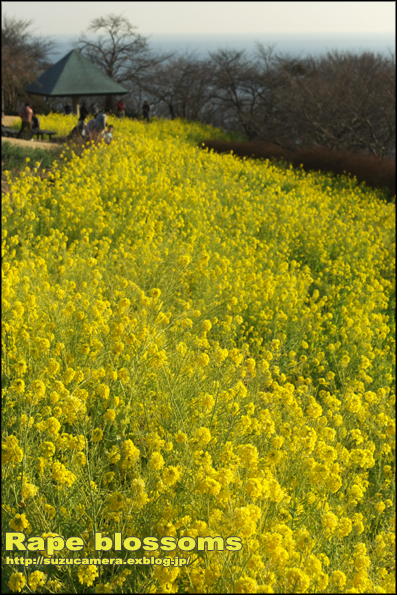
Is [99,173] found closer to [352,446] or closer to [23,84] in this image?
[352,446]

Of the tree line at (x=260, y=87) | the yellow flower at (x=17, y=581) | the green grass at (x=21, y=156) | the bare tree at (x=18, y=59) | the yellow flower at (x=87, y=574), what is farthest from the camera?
the bare tree at (x=18, y=59)

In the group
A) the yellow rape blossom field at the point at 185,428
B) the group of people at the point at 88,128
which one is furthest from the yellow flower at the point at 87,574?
the group of people at the point at 88,128

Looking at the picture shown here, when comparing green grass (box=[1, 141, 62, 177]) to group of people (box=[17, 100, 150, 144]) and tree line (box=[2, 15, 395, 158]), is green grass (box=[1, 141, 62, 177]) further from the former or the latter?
tree line (box=[2, 15, 395, 158])

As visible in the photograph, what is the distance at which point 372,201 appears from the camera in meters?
11.9

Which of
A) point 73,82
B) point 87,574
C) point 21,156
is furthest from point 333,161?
point 87,574

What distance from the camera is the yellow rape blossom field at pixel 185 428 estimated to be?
1932 millimetres

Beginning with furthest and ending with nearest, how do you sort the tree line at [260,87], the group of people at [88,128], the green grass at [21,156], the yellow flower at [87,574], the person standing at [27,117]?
the tree line at [260,87] → the person standing at [27,117] → the group of people at [88,128] → the green grass at [21,156] → the yellow flower at [87,574]

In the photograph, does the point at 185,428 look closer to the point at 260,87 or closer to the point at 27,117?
the point at 27,117

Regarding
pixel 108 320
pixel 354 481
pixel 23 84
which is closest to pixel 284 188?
pixel 108 320

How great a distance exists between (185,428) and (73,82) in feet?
54.3

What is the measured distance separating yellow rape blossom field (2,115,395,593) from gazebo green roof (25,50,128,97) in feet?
35.1

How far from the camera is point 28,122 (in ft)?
48.7

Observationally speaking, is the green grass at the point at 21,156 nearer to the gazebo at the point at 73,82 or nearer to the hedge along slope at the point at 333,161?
the gazebo at the point at 73,82

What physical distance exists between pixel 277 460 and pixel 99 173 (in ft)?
25.7
